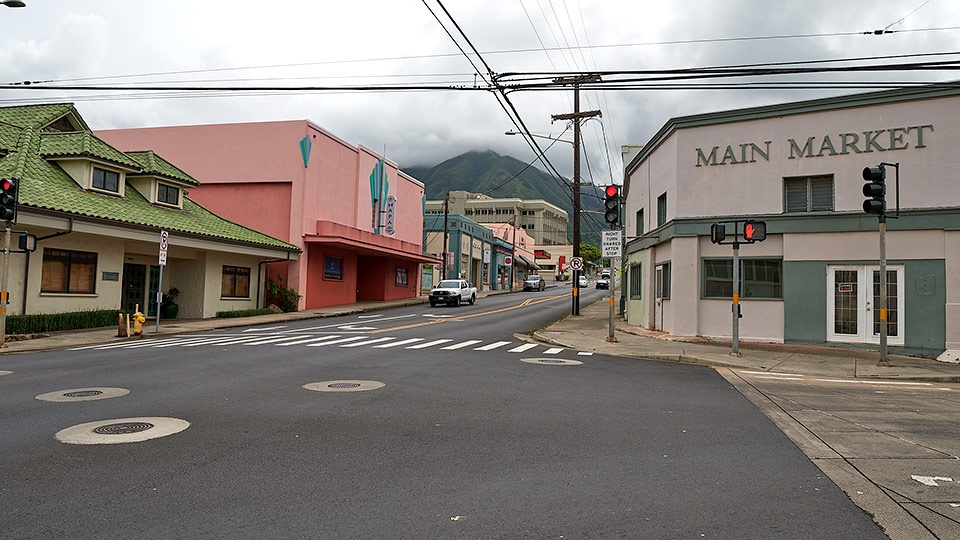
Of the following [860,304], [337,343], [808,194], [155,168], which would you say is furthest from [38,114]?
[860,304]

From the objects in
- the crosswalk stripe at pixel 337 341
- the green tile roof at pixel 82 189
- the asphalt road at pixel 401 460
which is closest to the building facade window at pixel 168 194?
the green tile roof at pixel 82 189

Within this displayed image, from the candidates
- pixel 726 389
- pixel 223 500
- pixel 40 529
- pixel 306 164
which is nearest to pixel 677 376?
pixel 726 389

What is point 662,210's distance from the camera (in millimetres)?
22984

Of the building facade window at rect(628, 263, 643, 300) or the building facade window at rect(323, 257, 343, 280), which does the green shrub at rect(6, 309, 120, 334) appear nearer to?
the building facade window at rect(323, 257, 343, 280)

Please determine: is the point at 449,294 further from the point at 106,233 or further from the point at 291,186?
the point at 106,233

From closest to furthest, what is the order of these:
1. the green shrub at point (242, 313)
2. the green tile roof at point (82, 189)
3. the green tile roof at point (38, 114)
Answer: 1. the green tile roof at point (82, 189)
2. the green tile roof at point (38, 114)
3. the green shrub at point (242, 313)

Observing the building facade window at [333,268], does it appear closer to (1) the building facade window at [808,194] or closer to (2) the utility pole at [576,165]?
(2) the utility pole at [576,165]

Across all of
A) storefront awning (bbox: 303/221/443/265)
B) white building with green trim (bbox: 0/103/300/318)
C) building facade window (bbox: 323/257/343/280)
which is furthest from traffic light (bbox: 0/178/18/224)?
building facade window (bbox: 323/257/343/280)

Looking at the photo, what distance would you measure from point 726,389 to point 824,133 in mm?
10736

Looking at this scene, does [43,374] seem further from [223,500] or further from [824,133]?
[824,133]

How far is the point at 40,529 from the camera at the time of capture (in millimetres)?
4234

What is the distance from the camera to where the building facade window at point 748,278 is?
19.1 metres

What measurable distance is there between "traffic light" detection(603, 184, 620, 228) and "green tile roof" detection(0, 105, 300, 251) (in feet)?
52.1

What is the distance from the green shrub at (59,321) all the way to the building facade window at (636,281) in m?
19.3
